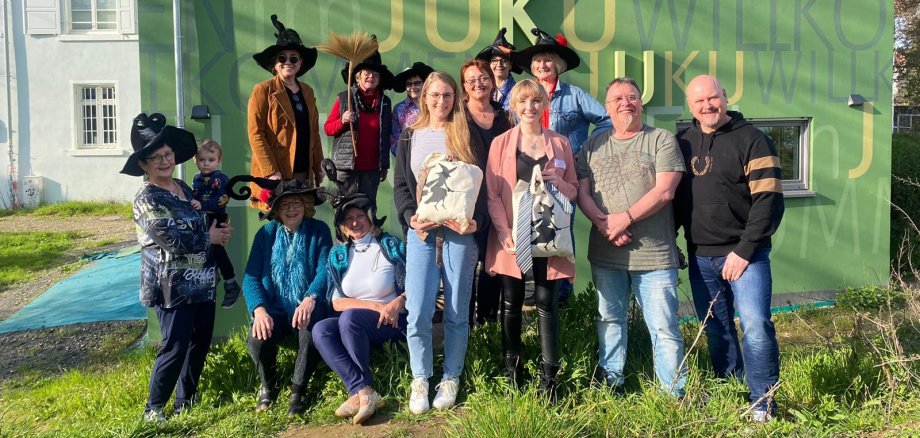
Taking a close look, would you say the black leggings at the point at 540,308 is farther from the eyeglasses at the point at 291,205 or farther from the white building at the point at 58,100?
the white building at the point at 58,100

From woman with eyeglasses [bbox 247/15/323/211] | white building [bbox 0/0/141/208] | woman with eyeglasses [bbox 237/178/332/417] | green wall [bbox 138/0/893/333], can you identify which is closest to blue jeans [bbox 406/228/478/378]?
woman with eyeglasses [bbox 237/178/332/417]

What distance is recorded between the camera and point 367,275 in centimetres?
402

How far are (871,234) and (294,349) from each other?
18.9ft

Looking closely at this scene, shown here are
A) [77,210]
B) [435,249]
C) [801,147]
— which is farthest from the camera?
[77,210]

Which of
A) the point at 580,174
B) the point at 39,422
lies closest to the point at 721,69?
the point at 580,174

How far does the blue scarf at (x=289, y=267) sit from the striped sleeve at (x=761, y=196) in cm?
247

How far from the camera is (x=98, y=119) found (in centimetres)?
1833

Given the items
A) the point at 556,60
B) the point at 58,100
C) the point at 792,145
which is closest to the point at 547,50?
the point at 556,60

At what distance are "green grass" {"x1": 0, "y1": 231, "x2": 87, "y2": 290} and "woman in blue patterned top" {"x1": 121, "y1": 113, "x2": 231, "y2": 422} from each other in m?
6.93

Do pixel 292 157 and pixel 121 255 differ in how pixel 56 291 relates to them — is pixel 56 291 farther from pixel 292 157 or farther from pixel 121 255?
pixel 292 157

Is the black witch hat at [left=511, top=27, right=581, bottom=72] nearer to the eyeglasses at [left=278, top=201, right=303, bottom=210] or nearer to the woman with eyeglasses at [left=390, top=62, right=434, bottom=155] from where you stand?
the woman with eyeglasses at [left=390, top=62, right=434, bottom=155]

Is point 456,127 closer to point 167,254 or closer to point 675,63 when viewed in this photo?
point 167,254

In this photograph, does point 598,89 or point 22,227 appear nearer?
point 598,89

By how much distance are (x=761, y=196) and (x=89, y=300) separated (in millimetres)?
7218
